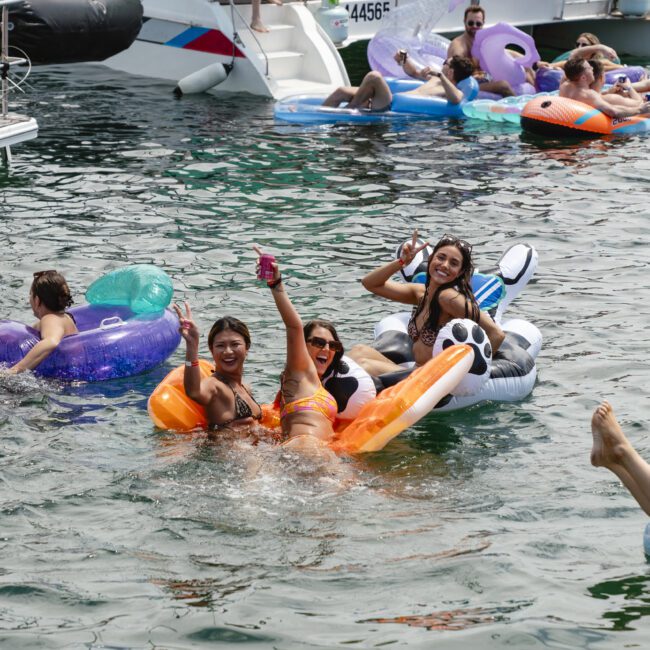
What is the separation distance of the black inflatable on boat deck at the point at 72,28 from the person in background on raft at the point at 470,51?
5.20 metres

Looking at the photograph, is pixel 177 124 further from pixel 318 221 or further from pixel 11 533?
pixel 11 533

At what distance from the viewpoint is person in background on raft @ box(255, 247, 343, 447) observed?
250 inches

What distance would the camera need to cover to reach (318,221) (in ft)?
35.9

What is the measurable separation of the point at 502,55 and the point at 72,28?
664 centimetres

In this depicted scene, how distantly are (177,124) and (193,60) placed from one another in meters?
2.53

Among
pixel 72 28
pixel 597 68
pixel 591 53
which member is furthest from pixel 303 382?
pixel 591 53

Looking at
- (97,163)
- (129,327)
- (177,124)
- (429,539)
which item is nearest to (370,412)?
(429,539)

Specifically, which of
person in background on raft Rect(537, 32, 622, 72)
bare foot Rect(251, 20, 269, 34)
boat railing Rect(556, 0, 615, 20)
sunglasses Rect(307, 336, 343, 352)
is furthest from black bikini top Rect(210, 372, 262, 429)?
boat railing Rect(556, 0, 615, 20)

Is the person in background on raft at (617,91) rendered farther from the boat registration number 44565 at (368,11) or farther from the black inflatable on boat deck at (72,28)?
the black inflatable on boat deck at (72,28)

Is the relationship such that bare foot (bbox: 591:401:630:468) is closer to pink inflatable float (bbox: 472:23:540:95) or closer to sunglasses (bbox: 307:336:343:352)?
sunglasses (bbox: 307:336:343:352)

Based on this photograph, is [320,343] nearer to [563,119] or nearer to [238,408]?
[238,408]

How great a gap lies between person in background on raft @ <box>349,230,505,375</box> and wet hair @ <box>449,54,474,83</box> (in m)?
8.55

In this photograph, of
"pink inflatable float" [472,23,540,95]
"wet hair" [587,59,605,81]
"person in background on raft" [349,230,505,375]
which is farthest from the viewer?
"pink inflatable float" [472,23,540,95]

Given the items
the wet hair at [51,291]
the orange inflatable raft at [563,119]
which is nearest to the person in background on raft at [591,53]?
the orange inflatable raft at [563,119]
